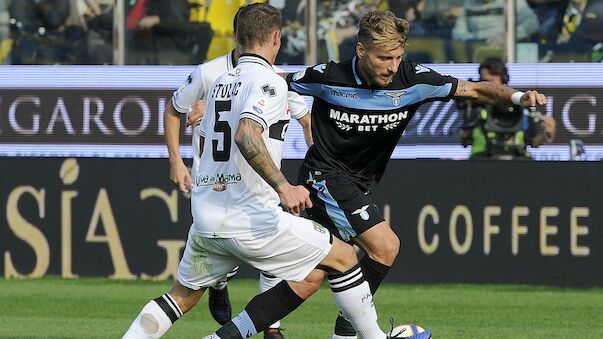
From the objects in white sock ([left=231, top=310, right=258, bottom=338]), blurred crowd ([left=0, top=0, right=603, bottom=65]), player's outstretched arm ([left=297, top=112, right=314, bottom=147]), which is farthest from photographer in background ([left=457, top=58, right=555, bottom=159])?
white sock ([left=231, top=310, right=258, bottom=338])

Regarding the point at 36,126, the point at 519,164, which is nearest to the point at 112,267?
the point at 36,126

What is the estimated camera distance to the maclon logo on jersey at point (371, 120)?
7.96 meters

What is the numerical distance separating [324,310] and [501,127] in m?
3.25

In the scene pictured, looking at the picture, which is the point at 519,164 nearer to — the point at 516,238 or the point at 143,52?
the point at 516,238

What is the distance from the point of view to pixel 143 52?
15.3m

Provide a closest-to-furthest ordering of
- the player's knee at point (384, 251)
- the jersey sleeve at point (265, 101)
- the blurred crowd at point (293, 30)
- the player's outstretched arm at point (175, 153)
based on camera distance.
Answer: the jersey sleeve at point (265, 101)
the player's knee at point (384, 251)
the player's outstretched arm at point (175, 153)
the blurred crowd at point (293, 30)

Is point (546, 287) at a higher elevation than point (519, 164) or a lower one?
lower

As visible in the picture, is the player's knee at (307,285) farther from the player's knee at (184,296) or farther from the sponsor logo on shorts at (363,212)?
the sponsor logo on shorts at (363,212)

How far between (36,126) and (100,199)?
267cm

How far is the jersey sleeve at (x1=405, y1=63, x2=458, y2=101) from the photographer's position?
7.90 metres

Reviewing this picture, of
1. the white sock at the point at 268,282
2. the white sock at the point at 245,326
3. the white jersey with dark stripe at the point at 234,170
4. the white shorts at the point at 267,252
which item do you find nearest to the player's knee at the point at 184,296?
the white shorts at the point at 267,252

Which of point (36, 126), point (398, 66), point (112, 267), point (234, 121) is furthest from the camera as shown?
point (36, 126)

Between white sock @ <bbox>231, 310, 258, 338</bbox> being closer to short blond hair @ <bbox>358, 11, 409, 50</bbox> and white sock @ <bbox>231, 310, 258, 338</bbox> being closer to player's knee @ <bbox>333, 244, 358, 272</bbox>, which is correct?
player's knee @ <bbox>333, 244, 358, 272</bbox>

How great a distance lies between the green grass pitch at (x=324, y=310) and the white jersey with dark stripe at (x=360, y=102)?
68.4 inches
